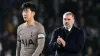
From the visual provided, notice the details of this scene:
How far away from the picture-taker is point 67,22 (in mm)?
6836

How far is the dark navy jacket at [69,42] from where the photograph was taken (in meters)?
6.89

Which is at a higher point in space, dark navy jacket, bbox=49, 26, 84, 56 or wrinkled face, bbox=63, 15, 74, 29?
wrinkled face, bbox=63, 15, 74, 29

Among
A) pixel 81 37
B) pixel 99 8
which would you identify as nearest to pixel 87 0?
pixel 99 8

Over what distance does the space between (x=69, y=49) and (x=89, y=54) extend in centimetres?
549

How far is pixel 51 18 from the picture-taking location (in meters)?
13.8

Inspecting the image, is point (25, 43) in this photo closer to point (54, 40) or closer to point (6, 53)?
point (54, 40)

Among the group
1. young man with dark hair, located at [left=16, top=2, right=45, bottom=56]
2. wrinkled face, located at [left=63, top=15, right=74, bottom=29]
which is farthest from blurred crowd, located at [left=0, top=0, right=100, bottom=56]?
young man with dark hair, located at [left=16, top=2, right=45, bottom=56]

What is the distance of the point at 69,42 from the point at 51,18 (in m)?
6.94

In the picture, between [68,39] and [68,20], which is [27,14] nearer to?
[68,20]

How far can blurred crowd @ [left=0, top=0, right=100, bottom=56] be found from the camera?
42.2 feet

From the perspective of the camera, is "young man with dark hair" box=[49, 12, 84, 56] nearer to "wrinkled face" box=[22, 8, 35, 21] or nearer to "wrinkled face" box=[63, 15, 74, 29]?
"wrinkled face" box=[63, 15, 74, 29]

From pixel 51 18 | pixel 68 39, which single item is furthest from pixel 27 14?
pixel 51 18

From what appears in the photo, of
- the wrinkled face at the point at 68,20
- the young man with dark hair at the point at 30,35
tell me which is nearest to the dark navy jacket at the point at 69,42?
the wrinkled face at the point at 68,20

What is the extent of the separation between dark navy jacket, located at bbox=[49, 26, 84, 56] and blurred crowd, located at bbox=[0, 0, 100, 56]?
5527 mm
